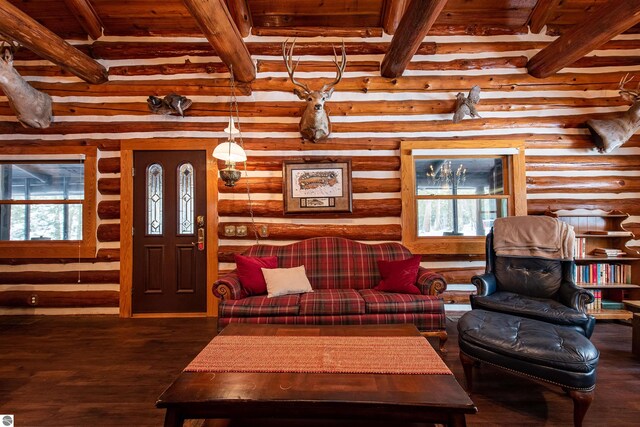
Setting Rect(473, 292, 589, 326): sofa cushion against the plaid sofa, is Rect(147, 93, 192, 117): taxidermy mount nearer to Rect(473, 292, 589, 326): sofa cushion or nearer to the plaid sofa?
the plaid sofa

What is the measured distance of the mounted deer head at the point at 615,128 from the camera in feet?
13.0

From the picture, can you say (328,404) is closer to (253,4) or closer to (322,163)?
(322,163)

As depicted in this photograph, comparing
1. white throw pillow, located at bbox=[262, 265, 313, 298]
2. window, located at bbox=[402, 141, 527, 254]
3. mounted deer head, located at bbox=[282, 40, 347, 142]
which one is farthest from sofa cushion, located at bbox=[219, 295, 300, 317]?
mounted deer head, located at bbox=[282, 40, 347, 142]

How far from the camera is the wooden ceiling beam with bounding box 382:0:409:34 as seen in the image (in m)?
3.98

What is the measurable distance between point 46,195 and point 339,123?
4.34 metres

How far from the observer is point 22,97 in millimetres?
3797

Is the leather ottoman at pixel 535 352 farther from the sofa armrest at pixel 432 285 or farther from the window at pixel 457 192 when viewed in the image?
the window at pixel 457 192

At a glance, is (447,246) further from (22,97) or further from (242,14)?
(22,97)

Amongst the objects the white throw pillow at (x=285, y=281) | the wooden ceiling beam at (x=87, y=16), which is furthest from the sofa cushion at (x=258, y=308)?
the wooden ceiling beam at (x=87, y=16)

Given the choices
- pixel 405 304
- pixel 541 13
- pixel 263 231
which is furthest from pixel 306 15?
pixel 405 304

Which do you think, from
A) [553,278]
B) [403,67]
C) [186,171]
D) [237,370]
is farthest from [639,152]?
[186,171]

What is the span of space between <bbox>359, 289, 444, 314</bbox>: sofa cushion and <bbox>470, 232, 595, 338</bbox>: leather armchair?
388 millimetres

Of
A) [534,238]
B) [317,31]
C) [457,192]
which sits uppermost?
[317,31]

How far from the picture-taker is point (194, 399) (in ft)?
4.77
